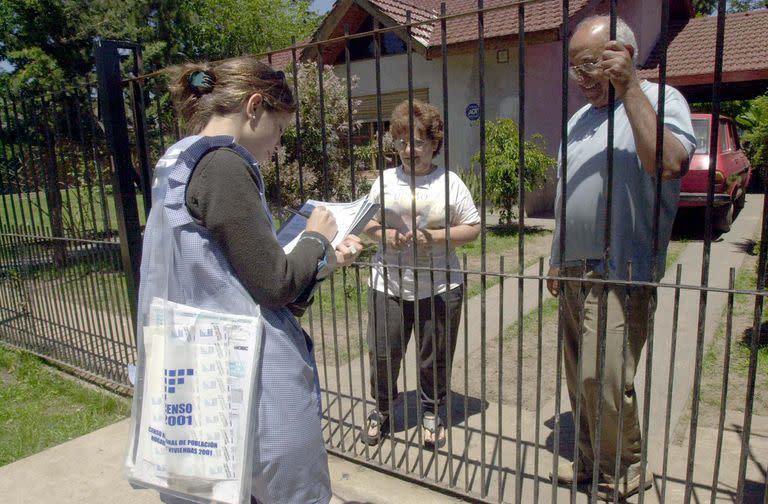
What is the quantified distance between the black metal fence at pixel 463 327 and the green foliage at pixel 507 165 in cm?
363

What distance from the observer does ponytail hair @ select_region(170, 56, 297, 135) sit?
162 centimetres

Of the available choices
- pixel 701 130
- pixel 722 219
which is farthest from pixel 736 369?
pixel 722 219

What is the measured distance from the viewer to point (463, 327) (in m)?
4.71

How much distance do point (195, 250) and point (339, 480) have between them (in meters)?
1.87

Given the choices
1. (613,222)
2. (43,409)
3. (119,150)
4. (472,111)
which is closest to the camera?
(613,222)

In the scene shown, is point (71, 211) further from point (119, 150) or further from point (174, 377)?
point (174, 377)

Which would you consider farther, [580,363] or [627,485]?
[627,485]

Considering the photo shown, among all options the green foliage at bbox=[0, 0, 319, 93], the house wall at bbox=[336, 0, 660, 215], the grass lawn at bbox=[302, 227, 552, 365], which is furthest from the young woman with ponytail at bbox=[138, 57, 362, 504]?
the house wall at bbox=[336, 0, 660, 215]

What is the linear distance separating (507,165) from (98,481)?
25.4 feet

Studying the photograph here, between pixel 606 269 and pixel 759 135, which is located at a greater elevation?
pixel 759 135

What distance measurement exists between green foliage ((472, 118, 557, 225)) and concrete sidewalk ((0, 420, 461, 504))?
719 cm

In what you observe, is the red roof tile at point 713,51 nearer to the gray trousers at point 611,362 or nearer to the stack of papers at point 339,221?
the gray trousers at point 611,362

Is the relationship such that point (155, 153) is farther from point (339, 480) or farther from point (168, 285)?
point (168, 285)

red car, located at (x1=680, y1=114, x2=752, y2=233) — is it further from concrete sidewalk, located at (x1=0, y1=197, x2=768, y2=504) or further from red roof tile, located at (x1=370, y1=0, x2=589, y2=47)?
concrete sidewalk, located at (x1=0, y1=197, x2=768, y2=504)
